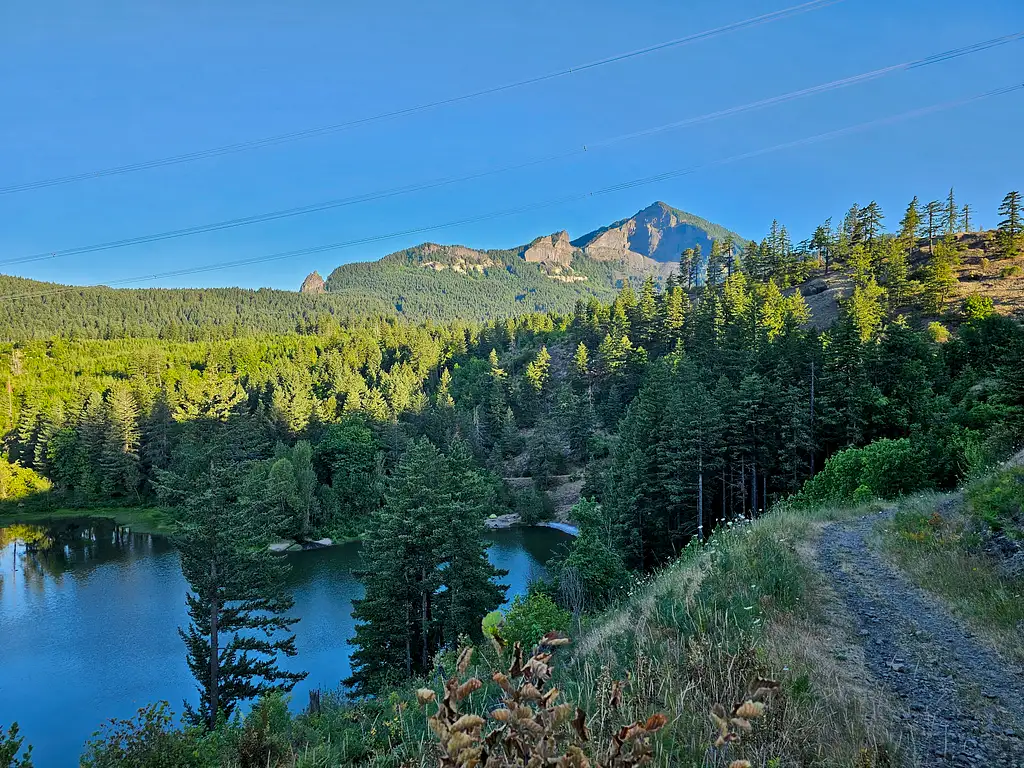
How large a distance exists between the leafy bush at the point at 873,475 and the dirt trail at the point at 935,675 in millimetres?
10147

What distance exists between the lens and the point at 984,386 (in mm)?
22938

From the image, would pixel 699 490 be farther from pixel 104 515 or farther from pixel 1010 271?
pixel 104 515

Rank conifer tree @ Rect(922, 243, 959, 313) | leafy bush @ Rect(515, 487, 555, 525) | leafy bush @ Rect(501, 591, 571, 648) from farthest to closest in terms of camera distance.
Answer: leafy bush @ Rect(515, 487, 555, 525) → conifer tree @ Rect(922, 243, 959, 313) → leafy bush @ Rect(501, 591, 571, 648)

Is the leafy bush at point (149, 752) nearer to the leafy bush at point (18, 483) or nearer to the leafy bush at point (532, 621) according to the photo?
the leafy bush at point (532, 621)

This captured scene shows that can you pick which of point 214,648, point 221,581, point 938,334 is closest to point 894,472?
point 221,581

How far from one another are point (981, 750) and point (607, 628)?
3.04 metres

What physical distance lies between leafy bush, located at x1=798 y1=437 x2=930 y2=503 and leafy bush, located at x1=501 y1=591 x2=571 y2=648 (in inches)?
376

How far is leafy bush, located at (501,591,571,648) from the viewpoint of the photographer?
10336mm

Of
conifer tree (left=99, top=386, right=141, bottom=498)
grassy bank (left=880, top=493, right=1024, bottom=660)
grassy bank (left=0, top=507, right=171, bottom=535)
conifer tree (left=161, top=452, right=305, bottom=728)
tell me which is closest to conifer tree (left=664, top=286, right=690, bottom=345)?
conifer tree (left=161, top=452, right=305, bottom=728)

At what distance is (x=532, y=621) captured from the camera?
38.0ft

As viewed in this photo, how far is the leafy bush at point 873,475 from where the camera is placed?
15789 mm

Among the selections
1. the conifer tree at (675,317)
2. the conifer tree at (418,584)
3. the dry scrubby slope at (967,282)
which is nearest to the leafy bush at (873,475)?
the conifer tree at (418,584)

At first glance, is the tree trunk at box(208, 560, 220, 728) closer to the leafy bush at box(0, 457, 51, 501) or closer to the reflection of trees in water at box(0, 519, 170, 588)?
the reflection of trees in water at box(0, 519, 170, 588)

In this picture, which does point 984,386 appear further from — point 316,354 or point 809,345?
point 316,354
